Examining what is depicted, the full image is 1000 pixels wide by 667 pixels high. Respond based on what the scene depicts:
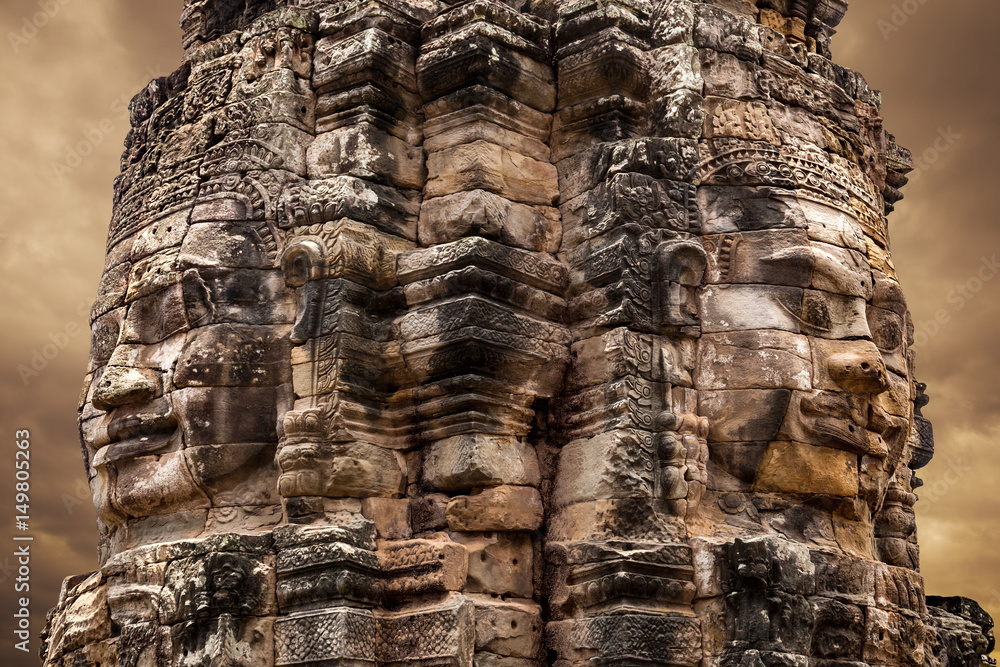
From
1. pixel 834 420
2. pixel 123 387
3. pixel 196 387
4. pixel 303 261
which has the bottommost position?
pixel 834 420

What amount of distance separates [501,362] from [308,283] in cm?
149

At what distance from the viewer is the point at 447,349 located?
24.1ft

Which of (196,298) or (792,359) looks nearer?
(792,359)

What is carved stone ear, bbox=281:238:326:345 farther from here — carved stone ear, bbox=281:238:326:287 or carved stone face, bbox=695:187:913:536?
carved stone face, bbox=695:187:913:536

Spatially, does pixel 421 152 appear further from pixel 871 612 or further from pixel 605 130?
pixel 871 612

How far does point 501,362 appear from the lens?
24.3 feet

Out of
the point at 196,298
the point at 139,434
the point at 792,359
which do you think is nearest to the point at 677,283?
the point at 792,359

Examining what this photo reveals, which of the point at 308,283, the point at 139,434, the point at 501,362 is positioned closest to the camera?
the point at 501,362

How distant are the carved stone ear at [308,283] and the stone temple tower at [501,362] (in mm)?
24

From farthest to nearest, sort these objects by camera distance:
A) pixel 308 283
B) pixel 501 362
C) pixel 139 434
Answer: pixel 139 434, pixel 308 283, pixel 501 362

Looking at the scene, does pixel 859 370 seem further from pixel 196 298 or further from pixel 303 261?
pixel 196 298

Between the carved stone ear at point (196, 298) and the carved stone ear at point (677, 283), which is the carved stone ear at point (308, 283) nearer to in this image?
the carved stone ear at point (196, 298)

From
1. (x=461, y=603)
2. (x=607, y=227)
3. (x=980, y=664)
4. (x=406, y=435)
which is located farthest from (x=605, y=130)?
(x=980, y=664)

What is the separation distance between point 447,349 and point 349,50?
258cm
